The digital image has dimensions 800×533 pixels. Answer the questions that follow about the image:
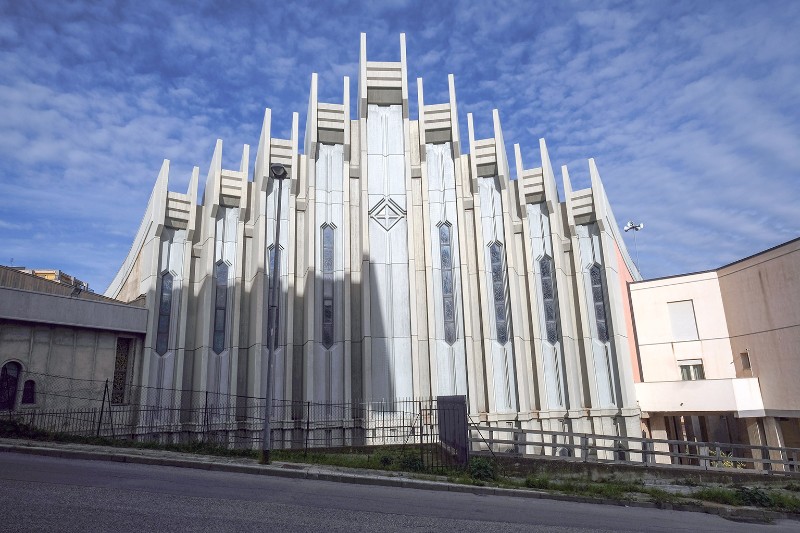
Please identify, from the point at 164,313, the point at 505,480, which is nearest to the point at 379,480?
the point at 505,480

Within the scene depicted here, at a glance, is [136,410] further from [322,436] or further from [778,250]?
[778,250]

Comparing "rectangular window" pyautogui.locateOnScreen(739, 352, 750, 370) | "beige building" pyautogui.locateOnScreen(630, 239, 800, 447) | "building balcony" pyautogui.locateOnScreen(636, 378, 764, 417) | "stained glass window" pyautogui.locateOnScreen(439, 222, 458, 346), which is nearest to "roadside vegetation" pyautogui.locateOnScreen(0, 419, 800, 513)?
→ "stained glass window" pyautogui.locateOnScreen(439, 222, 458, 346)

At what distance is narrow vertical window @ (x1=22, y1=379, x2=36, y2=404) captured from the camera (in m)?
20.5

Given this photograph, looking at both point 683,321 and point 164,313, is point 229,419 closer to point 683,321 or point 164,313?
point 164,313

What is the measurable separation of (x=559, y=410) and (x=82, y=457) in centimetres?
1811

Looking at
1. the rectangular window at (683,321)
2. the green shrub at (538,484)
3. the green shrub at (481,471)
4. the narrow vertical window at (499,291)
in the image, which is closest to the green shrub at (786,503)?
the green shrub at (538,484)

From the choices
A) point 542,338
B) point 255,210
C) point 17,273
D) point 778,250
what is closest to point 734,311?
point 778,250

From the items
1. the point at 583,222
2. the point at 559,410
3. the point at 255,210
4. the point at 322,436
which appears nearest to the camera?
the point at 322,436

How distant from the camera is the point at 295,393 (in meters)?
23.0

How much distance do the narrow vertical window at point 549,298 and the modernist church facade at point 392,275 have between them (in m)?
0.07

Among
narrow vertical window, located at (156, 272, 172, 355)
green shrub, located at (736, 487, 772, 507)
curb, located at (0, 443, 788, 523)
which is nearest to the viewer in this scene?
curb, located at (0, 443, 788, 523)

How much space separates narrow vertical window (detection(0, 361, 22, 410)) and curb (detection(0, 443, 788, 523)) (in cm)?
899

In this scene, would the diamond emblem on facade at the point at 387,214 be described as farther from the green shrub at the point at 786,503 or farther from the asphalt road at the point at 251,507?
the green shrub at the point at 786,503

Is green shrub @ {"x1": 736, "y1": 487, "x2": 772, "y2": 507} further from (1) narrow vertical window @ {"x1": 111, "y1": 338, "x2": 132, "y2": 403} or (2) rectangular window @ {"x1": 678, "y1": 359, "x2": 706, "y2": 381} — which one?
(1) narrow vertical window @ {"x1": 111, "y1": 338, "x2": 132, "y2": 403}
